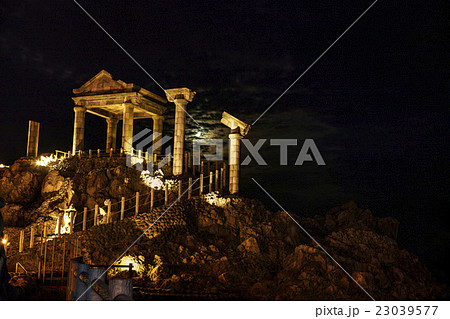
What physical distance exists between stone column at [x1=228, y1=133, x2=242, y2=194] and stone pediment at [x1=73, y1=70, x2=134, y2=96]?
1143 cm

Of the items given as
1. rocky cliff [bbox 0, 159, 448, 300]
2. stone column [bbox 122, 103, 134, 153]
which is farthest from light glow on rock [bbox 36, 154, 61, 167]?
stone column [bbox 122, 103, 134, 153]

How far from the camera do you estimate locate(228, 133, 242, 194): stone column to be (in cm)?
2789

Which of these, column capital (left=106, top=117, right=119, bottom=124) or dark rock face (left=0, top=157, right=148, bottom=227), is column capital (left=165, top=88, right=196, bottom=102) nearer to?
dark rock face (left=0, top=157, right=148, bottom=227)

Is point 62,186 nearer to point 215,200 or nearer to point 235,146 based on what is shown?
point 215,200

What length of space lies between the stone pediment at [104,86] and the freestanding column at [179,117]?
6.34m

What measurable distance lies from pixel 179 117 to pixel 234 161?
18.1 feet

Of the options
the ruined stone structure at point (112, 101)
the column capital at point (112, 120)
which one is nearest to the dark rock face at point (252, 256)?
the ruined stone structure at point (112, 101)

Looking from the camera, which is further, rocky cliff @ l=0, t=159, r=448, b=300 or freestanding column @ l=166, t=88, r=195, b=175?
freestanding column @ l=166, t=88, r=195, b=175

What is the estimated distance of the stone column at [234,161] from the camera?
2789 centimetres

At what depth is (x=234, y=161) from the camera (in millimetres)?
28016

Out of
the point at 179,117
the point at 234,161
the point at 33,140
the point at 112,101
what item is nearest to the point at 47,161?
the point at 33,140

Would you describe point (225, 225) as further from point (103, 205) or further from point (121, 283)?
point (121, 283)

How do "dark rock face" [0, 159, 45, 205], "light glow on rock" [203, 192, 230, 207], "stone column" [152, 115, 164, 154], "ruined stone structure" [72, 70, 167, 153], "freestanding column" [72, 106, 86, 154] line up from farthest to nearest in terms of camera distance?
"stone column" [152, 115, 164, 154], "freestanding column" [72, 106, 86, 154], "ruined stone structure" [72, 70, 167, 153], "dark rock face" [0, 159, 45, 205], "light glow on rock" [203, 192, 230, 207]

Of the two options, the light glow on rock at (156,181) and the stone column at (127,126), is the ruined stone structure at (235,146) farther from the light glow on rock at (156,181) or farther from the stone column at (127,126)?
the stone column at (127,126)
